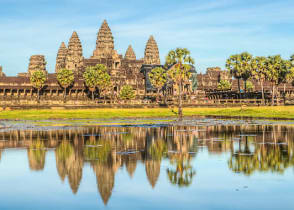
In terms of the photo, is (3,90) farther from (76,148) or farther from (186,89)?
(76,148)

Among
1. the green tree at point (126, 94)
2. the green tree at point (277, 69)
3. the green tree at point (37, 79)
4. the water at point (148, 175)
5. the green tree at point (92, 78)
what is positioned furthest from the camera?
the green tree at point (126, 94)

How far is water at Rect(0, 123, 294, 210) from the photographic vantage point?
15016mm

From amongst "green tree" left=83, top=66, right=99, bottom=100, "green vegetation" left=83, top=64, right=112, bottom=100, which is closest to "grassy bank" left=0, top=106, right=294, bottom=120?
"green vegetation" left=83, top=64, right=112, bottom=100

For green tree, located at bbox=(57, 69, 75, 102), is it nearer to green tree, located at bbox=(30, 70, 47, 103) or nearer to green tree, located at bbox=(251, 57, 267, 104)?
green tree, located at bbox=(30, 70, 47, 103)

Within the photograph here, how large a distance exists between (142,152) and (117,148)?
7.51 ft

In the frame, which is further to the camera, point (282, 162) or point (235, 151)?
point (235, 151)

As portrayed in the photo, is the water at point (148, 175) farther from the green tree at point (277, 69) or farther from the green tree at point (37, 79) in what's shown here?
the green tree at point (37, 79)

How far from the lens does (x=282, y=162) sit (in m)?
21.8

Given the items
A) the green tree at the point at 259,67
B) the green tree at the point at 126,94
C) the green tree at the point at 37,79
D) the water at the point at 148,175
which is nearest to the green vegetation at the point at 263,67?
the green tree at the point at 259,67

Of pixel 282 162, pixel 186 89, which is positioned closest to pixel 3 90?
pixel 186 89

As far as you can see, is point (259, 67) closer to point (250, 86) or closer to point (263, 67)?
point (263, 67)

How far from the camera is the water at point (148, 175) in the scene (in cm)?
1502

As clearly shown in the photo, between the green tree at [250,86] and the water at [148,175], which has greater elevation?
the green tree at [250,86]

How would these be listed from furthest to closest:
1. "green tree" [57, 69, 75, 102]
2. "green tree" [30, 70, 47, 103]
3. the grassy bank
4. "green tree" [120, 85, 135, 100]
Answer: "green tree" [120, 85, 135, 100], "green tree" [57, 69, 75, 102], "green tree" [30, 70, 47, 103], the grassy bank
